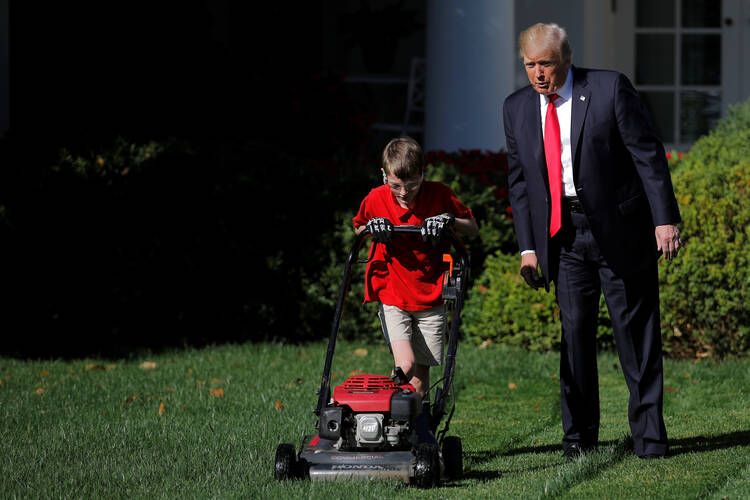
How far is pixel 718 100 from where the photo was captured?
45.8 feet

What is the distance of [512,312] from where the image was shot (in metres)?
7.79

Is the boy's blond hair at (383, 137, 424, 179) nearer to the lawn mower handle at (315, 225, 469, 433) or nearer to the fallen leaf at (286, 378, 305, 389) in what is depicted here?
the lawn mower handle at (315, 225, 469, 433)

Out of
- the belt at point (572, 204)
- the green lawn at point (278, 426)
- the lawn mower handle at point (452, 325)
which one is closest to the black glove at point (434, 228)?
the lawn mower handle at point (452, 325)

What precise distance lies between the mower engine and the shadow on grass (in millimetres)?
1389

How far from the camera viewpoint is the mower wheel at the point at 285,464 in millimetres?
4324

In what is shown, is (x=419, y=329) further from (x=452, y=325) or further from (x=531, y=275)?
(x=531, y=275)

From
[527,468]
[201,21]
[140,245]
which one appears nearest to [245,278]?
[140,245]

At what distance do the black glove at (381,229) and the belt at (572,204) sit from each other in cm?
82

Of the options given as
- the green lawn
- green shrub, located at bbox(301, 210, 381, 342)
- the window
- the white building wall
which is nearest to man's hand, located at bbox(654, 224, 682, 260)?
the green lawn

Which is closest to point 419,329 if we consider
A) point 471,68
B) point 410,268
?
point 410,268

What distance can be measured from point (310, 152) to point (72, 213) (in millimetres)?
4078

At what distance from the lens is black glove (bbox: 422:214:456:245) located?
176 inches

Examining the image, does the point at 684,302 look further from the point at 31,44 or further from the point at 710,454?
the point at 31,44

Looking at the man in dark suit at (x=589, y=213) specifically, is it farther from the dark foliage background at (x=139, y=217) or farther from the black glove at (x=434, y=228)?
the dark foliage background at (x=139, y=217)
